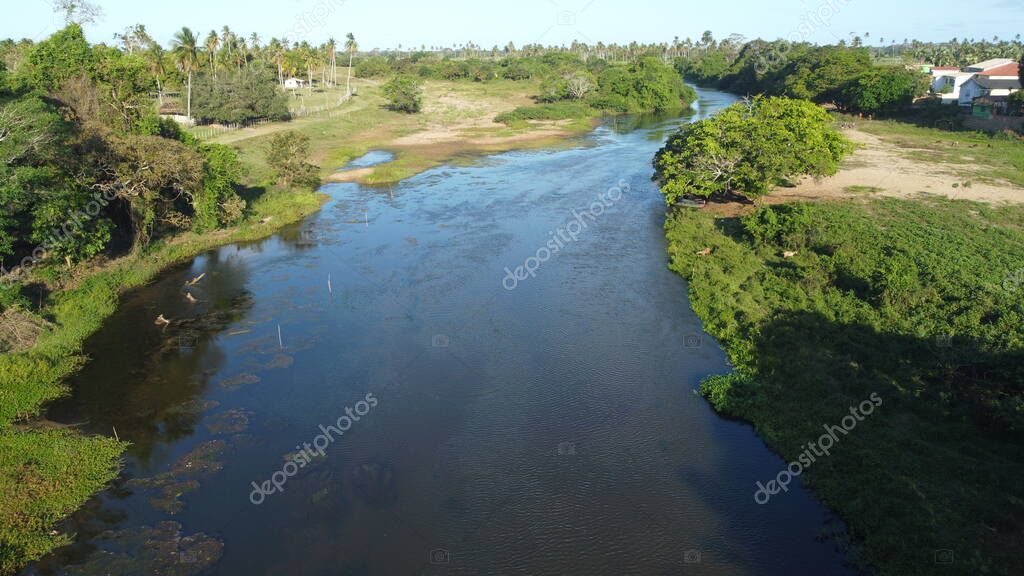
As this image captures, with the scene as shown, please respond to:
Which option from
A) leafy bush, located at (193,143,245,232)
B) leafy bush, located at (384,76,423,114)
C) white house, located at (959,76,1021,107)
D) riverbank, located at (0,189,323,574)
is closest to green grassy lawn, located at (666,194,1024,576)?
riverbank, located at (0,189,323,574)

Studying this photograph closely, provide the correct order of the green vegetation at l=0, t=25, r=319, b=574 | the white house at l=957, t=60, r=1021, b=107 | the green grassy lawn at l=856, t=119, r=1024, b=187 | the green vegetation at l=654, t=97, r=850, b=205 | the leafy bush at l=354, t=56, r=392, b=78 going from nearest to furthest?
the green vegetation at l=0, t=25, r=319, b=574, the green vegetation at l=654, t=97, r=850, b=205, the green grassy lawn at l=856, t=119, r=1024, b=187, the white house at l=957, t=60, r=1021, b=107, the leafy bush at l=354, t=56, r=392, b=78

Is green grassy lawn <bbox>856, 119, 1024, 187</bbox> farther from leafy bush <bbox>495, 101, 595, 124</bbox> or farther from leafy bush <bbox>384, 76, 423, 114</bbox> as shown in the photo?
leafy bush <bbox>384, 76, 423, 114</bbox>

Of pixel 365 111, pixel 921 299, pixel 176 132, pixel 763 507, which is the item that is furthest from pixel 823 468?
pixel 365 111

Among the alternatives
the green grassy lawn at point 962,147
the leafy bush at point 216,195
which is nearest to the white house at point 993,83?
the green grassy lawn at point 962,147

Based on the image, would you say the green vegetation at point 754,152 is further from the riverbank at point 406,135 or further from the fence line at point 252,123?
the fence line at point 252,123

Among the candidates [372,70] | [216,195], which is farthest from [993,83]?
[372,70]

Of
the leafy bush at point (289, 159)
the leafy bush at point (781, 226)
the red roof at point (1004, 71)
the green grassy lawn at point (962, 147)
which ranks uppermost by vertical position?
the red roof at point (1004, 71)

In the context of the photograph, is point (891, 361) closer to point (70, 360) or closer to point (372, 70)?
point (70, 360)
